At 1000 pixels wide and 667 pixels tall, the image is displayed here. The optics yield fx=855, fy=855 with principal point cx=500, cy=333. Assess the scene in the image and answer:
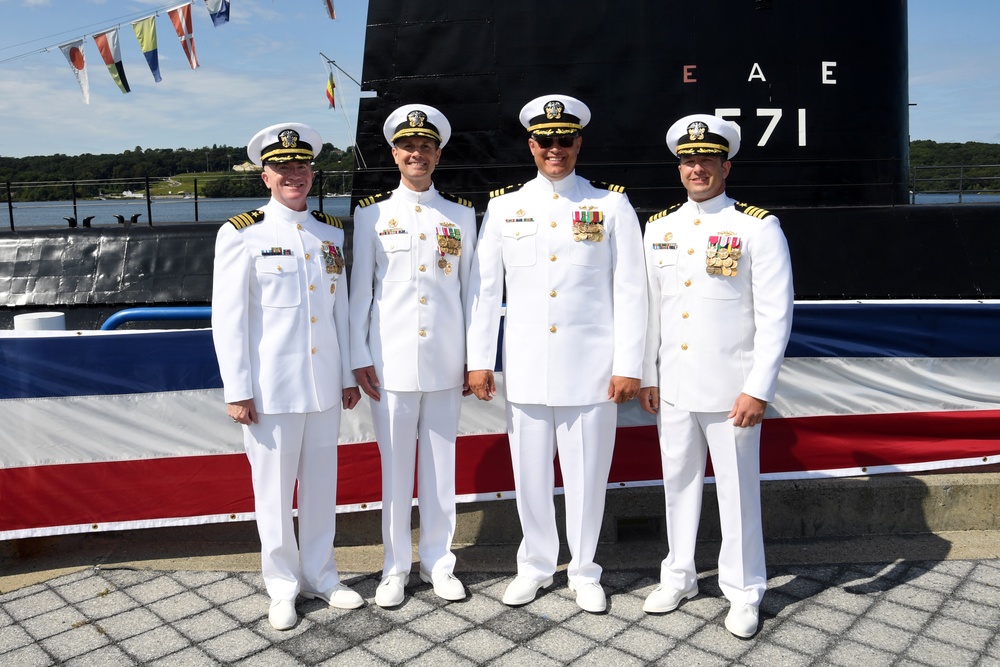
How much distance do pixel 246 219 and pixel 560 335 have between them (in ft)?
4.69

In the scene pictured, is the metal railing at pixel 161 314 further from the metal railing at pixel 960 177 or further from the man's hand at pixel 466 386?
the metal railing at pixel 960 177

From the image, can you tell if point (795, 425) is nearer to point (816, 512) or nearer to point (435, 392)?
point (816, 512)

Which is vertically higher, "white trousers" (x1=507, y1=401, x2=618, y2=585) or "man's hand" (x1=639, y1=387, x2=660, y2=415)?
"man's hand" (x1=639, y1=387, x2=660, y2=415)

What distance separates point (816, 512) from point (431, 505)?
6.48 ft

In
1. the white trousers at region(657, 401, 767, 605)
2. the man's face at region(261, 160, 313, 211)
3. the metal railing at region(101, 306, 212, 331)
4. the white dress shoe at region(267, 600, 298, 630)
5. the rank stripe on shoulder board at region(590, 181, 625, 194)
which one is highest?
the man's face at region(261, 160, 313, 211)

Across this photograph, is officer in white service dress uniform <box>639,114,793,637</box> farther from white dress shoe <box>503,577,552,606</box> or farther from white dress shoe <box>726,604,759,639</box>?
white dress shoe <box>503,577,552,606</box>

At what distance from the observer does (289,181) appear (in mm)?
3725

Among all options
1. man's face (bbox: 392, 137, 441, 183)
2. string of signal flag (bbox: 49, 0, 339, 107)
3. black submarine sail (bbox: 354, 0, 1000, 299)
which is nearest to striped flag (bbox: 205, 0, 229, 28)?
string of signal flag (bbox: 49, 0, 339, 107)

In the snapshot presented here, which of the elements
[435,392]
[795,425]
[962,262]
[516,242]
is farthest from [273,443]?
[962,262]

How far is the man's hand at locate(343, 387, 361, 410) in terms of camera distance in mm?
3871

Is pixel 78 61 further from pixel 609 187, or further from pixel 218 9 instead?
pixel 609 187

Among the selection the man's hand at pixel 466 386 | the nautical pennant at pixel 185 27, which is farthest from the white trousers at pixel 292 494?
the nautical pennant at pixel 185 27

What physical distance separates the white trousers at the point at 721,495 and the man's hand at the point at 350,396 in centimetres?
137

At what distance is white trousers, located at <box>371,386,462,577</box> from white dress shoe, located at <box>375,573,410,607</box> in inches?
1.3
